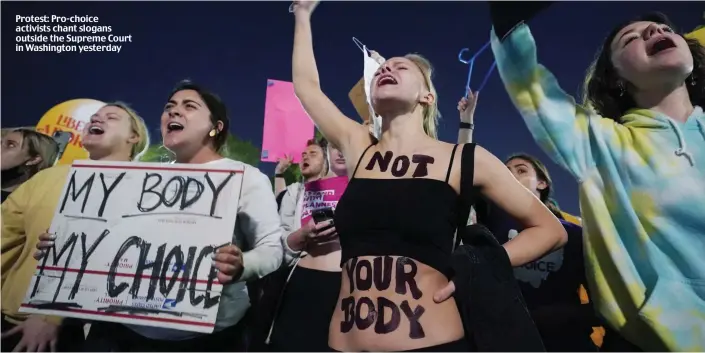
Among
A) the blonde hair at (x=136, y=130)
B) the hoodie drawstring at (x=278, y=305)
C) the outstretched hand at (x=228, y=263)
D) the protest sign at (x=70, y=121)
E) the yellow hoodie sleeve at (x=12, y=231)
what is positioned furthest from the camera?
the protest sign at (x=70, y=121)

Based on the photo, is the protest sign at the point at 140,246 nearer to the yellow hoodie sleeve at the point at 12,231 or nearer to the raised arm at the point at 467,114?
the yellow hoodie sleeve at the point at 12,231

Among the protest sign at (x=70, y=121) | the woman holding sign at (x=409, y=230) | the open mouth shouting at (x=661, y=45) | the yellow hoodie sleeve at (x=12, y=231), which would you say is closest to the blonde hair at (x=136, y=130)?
the yellow hoodie sleeve at (x=12, y=231)

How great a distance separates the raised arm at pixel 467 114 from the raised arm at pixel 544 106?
48 cm

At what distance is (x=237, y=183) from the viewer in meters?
1.65

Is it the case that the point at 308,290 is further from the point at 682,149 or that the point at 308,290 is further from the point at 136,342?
the point at 682,149

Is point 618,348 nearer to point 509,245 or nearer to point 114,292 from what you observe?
point 509,245

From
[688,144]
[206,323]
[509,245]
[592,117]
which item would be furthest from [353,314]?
[688,144]

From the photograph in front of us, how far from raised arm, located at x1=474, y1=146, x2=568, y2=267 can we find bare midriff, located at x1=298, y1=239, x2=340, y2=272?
797 millimetres

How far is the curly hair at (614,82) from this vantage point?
1.64 meters

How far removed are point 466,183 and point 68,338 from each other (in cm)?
165

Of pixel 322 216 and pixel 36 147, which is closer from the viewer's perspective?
pixel 322 216

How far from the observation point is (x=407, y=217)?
1191mm

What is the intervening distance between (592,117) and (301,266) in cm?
123

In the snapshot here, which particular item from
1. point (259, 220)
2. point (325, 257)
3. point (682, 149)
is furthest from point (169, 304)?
point (682, 149)
